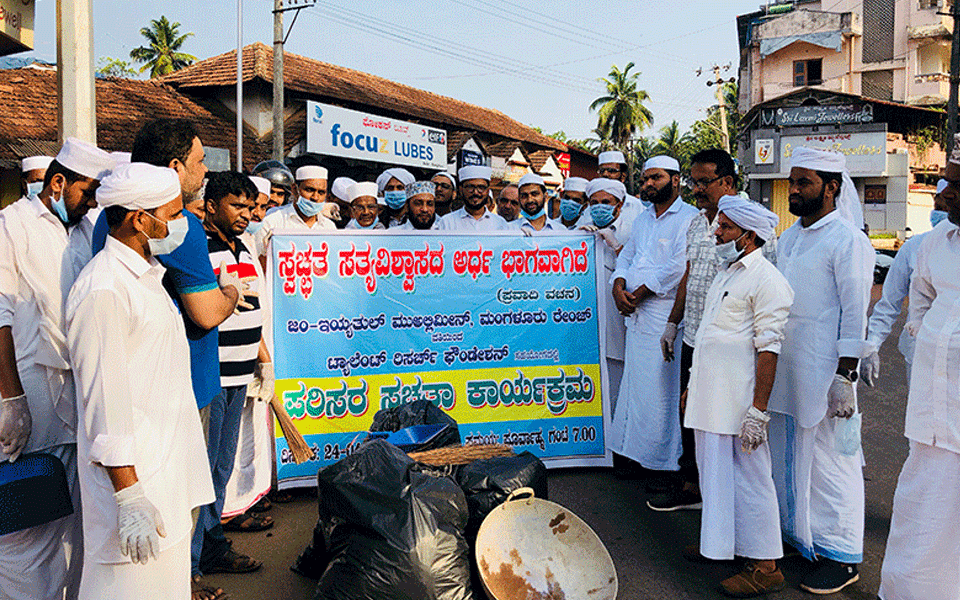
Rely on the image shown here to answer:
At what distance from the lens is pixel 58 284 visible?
3021 mm

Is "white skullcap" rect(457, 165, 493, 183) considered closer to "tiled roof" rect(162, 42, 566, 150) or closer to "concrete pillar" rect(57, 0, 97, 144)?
"concrete pillar" rect(57, 0, 97, 144)

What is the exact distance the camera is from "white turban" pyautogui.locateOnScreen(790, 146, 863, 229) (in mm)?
3959

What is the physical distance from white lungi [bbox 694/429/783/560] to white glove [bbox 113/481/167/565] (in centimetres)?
258

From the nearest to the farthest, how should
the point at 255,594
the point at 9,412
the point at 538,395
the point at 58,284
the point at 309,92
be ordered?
the point at 9,412 → the point at 58,284 → the point at 255,594 → the point at 538,395 → the point at 309,92

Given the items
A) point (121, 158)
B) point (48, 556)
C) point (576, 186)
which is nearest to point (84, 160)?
point (121, 158)

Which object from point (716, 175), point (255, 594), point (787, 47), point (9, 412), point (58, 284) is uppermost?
point (787, 47)

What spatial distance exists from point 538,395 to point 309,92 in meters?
15.4

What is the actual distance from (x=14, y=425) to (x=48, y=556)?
1.67 ft

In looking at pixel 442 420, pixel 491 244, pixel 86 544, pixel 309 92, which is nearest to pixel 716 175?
pixel 491 244

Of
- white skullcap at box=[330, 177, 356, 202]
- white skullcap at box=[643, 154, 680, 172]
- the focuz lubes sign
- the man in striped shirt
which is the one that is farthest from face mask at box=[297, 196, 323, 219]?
the focuz lubes sign

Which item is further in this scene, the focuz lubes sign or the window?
the window

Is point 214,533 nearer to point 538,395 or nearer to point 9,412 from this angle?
point 9,412

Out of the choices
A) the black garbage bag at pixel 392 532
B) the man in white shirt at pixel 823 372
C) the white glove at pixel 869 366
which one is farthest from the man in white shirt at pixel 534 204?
the black garbage bag at pixel 392 532

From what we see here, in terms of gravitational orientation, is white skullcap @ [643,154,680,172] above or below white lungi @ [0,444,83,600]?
above
